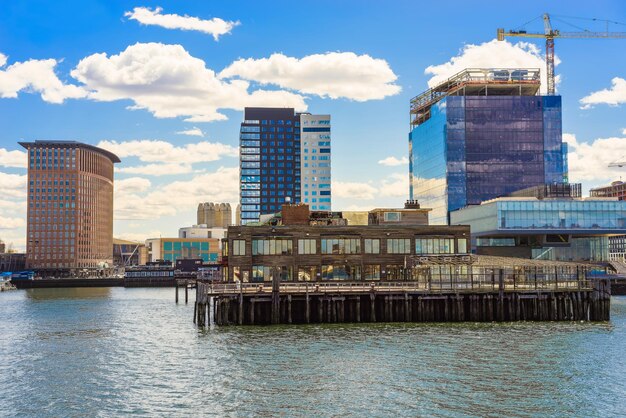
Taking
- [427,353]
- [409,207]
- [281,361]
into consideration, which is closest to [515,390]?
[427,353]

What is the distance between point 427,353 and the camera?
54375mm

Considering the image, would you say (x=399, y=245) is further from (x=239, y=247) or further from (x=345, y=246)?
(x=239, y=247)

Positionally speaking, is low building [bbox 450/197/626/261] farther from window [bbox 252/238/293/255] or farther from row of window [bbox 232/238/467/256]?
window [bbox 252/238/293/255]

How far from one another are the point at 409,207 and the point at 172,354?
67749mm

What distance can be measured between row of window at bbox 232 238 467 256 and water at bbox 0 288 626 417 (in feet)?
83.1

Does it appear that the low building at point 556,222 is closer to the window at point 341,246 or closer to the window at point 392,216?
the window at point 392,216

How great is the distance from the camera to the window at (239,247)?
95812mm

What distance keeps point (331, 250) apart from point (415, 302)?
81.5 ft

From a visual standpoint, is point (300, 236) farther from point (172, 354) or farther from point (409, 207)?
point (172, 354)

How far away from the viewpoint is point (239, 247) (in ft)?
315

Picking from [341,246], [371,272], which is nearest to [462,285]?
[371,272]

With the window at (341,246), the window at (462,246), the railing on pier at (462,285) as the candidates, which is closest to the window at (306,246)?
the window at (341,246)

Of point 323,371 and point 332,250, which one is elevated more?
point 332,250

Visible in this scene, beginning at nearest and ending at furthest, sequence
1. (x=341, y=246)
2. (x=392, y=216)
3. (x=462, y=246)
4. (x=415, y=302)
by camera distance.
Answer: (x=415, y=302), (x=341, y=246), (x=462, y=246), (x=392, y=216)
